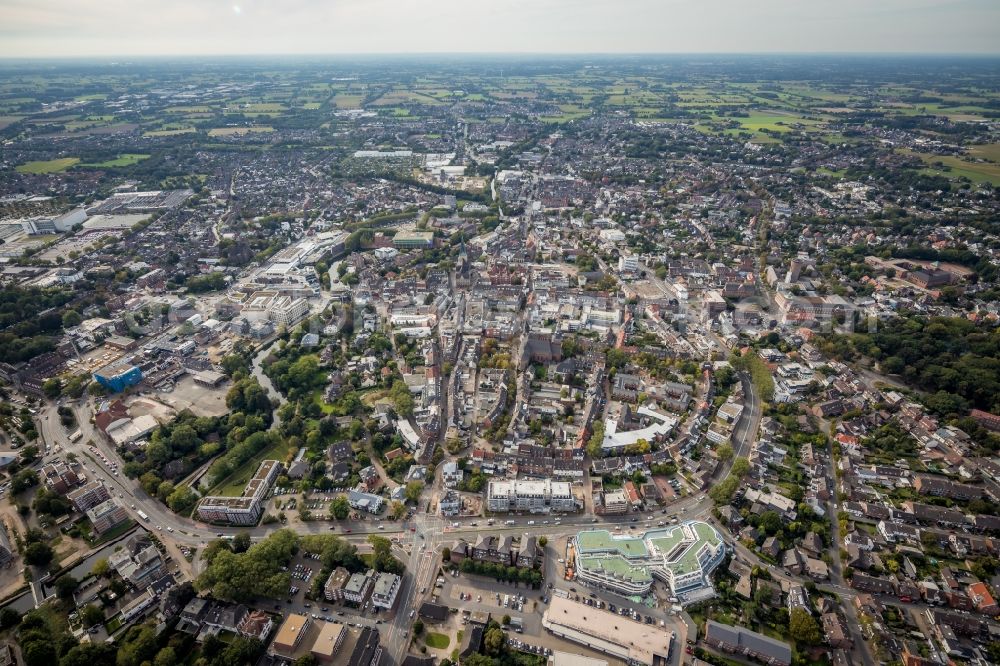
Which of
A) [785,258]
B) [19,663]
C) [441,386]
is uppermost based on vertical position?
Answer: [785,258]

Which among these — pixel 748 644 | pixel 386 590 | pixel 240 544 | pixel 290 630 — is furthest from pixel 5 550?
pixel 748 644

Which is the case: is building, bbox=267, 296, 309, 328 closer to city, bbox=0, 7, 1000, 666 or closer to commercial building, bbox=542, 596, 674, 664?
city, bbox=0, 7, 1000, 666

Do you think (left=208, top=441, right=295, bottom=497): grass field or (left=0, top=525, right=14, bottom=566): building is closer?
(left=0, top=525, right=14, bottom=566): building

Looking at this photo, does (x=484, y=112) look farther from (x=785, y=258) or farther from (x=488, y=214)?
(x=785, y=258)

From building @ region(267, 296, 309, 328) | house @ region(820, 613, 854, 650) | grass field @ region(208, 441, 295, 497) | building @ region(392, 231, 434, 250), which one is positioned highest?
building @ region(392, 231, 434, 250)

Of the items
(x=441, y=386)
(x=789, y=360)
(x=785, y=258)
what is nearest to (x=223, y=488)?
(x=441, y=386)

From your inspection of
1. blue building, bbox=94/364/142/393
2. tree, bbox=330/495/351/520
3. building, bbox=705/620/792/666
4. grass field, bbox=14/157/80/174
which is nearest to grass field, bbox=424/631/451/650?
tree, bbox=330/495/351/520
